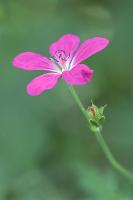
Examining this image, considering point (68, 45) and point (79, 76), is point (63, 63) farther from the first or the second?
point (79, 76)

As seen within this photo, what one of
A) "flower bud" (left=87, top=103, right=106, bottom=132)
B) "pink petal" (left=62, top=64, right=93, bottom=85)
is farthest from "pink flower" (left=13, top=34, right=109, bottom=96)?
"flower bud" (left=87, top=103, right=106, bottom=132)

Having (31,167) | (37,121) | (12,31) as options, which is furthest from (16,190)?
(12,31)

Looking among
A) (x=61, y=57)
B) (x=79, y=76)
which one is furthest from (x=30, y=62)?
(x=79, y=76)

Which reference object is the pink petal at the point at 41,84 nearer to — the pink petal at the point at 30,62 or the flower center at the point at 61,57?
the pink petal at the point at 30,62

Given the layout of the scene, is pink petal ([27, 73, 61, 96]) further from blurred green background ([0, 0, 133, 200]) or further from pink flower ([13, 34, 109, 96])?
blurred green background ([0, 0, 133, 200])

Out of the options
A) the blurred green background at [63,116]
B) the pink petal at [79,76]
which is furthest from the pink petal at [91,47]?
the blurred green background at [63,116]

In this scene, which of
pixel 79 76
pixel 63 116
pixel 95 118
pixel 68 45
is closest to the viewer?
pixel 79 76
